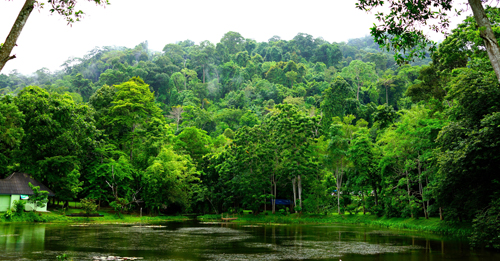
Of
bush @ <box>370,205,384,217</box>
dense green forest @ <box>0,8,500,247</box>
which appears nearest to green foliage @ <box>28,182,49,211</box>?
dense green forest @ <box>0,8,500,247</box>

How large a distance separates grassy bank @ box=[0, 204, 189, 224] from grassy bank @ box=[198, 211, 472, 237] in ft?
25.3

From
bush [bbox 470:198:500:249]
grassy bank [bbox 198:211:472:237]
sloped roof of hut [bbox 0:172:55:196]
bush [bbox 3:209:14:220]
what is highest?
sloped roof of hut [bbox 0:172:55:196]

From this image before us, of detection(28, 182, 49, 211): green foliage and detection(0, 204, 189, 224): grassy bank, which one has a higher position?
detection(28, 182, 49, 211): green foliage

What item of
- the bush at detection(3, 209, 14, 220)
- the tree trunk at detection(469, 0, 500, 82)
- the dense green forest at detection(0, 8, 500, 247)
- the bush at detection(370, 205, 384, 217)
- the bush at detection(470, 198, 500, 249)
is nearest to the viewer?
the tree trunk at detection(469, 0, 500, 82)

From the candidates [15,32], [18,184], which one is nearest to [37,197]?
[18,184]

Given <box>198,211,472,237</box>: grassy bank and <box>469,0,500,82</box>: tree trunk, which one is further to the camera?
<box>198,211,472,237</box>: grassy bank

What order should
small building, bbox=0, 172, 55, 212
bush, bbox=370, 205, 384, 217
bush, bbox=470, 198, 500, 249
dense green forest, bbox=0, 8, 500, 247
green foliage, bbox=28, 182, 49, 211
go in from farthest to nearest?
bush, bbox=370, 205, 384, 217, green foliage, bbox=28, 182, 49, 211, small building, bbox=0, 172, 55, 212, dense green forest, bbox=0, 8, 500, 247, bush, bbox=470, 198, 500, 249

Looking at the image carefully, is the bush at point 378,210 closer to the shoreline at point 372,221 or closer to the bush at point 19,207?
the shoreline at point 372,221

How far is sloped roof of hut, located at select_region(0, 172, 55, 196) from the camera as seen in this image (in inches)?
1248

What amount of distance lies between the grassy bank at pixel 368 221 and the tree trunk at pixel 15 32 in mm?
24700

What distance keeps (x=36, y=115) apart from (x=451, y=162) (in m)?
34.3

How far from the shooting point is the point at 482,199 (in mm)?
19609

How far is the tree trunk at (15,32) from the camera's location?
697cm

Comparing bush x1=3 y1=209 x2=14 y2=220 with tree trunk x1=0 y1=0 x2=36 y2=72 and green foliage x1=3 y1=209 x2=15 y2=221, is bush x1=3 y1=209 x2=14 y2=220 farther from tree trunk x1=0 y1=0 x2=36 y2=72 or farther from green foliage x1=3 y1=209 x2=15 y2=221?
tree trunk x1=0 y1=0 x2=36 y2=72
